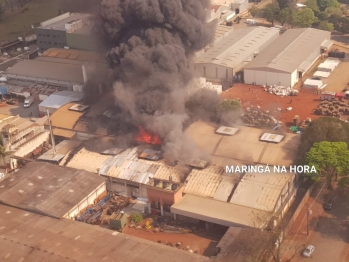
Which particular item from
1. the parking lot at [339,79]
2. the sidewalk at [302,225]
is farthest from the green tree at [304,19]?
the sidewalk at [302,225]

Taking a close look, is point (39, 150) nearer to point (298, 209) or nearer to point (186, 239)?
point (186, 239)

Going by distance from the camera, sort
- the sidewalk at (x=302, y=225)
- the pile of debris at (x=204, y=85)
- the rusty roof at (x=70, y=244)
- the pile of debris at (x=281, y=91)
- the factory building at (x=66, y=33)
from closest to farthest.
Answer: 1. the rusty roof at (x=70, y=244)
2. the sidewalk at (x=302, y=225)
3. the pile of debris at (x=204, y=85)
4. the pile of debris at (x=281, y=91)
5. the factory building at (x=66, y=33)

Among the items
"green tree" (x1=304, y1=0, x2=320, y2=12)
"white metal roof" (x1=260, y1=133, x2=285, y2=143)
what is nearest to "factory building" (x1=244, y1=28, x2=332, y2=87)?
"green tree" (x1=304, y1=0, x2=320, y2=12)

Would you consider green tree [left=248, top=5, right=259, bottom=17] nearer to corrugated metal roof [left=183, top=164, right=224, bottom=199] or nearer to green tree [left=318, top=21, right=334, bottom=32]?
green tree [left=318, top=21, right=334, bottom=32]

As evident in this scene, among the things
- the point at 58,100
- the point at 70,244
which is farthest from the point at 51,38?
the point at 70,244

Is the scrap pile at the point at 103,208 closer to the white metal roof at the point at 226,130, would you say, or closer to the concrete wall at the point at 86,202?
the concrete wall at the point at 86,202

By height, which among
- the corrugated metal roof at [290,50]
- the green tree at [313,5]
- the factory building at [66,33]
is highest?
the factory building at [66,33]
